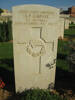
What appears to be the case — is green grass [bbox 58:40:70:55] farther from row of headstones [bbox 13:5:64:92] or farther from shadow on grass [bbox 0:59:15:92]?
shadow on grass [bbox 0:59:15:92]

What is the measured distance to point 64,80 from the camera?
3.65 m

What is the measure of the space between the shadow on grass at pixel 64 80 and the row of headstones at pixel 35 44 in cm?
49

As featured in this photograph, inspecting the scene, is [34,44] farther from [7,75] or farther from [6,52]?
[6,52]

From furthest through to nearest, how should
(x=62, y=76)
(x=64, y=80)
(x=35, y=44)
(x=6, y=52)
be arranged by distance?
(x=6, y=52) → (x=62, y=76) → (x=64, y=80) → (x=35, y=44)

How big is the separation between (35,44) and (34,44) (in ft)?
0.07

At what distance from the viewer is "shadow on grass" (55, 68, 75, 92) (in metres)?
3.24

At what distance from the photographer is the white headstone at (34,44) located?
2471 mm

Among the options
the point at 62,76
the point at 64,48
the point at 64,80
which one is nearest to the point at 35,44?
the point at 64,48

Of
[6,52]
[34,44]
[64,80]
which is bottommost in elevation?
[64,80]

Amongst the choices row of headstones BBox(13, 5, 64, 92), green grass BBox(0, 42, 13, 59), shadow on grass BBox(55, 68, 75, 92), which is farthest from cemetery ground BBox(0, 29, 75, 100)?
green grass BBox(0, 42, 13, 59)

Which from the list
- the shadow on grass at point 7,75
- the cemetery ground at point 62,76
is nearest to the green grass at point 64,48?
the cemetery ground at point 62,76

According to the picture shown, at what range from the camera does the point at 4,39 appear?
1007 centimetres

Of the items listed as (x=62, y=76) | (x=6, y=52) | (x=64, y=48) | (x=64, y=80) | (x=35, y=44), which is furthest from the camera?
(x=6, y=52)

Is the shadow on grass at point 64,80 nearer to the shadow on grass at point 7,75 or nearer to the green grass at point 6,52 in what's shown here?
the shadow on grass at point 7,75
